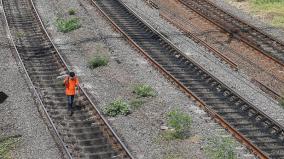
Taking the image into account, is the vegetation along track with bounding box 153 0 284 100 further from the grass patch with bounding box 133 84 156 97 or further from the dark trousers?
the dark trousers

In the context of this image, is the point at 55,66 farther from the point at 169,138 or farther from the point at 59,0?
the point at 59,0

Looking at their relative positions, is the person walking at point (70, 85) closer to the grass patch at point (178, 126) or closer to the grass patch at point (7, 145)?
the grass patch at point (7, 145)

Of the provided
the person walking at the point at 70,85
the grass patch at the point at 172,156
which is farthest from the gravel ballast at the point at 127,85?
the person walking at the point at 70,85

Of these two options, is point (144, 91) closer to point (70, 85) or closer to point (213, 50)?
point (70, 85)

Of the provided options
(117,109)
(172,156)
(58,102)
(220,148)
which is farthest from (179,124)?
(58,102)

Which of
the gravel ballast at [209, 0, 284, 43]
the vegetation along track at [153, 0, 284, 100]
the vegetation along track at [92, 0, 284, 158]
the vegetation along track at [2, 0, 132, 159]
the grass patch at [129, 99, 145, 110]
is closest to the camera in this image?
the vegetation along track at [2, 0, 132, 159]

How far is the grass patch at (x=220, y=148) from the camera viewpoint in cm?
1524

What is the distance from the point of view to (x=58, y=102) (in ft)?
64.0

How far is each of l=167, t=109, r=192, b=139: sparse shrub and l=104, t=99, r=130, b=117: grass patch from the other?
178cm

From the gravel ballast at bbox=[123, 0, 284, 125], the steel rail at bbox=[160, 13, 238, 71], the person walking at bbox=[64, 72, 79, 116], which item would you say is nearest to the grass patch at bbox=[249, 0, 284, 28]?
the steel rail at bbox=[160, 13, 238, 71]

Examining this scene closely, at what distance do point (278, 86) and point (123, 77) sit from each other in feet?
20.6

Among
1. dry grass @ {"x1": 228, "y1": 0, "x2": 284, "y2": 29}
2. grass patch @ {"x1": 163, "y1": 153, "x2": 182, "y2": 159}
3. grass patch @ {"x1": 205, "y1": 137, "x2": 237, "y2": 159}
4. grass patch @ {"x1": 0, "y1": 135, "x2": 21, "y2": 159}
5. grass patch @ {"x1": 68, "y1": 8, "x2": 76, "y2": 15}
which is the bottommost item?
grass patch @ {"x1": 68, "y1": 8, "x2": 76, "y2": 15}

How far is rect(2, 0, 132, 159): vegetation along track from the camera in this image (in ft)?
52.8

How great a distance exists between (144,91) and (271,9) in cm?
1485
